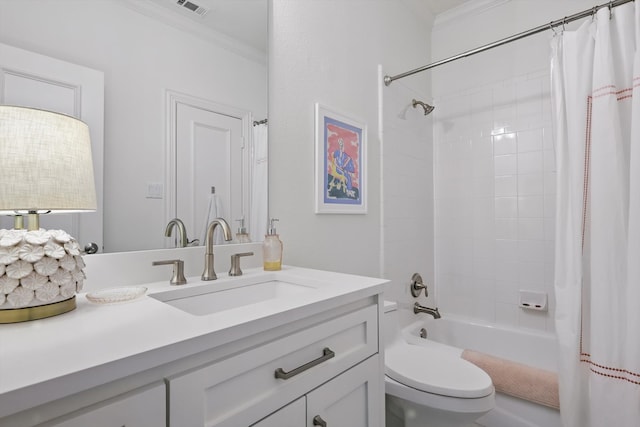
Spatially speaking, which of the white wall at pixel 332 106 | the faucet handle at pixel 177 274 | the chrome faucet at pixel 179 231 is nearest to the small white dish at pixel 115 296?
the faucet handle at pixel 177 274

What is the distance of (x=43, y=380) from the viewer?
400mm

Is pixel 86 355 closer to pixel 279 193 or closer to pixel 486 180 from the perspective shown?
pixel 279 193

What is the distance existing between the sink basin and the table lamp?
0.24m

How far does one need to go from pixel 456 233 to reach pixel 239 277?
5.92ft

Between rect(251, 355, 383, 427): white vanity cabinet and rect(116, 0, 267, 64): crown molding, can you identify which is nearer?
rect(251, 355, 383, 427): white vanity cabinet

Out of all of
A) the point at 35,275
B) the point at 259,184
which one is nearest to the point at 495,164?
the point at 259,184

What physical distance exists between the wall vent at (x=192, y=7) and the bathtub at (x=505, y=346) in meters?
1.77

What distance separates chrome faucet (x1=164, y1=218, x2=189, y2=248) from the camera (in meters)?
1.05

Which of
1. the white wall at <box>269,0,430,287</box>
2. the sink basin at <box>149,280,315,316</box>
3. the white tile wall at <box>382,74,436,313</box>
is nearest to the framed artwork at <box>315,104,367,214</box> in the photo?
the white wall at <box>269,0,430,287</box>

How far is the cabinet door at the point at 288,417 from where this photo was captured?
67 centimetres

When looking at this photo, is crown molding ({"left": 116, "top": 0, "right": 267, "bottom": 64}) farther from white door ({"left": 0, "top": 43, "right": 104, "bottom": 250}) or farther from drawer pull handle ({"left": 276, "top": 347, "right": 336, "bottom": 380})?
drawer pull handle ({"left": 276, "top": 347, "right": 336, "bottom": 380})

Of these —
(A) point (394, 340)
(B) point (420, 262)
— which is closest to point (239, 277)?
(A) point (394, 340)

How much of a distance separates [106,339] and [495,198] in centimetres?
230

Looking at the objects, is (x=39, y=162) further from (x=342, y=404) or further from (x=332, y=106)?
(x=332, y=106)
